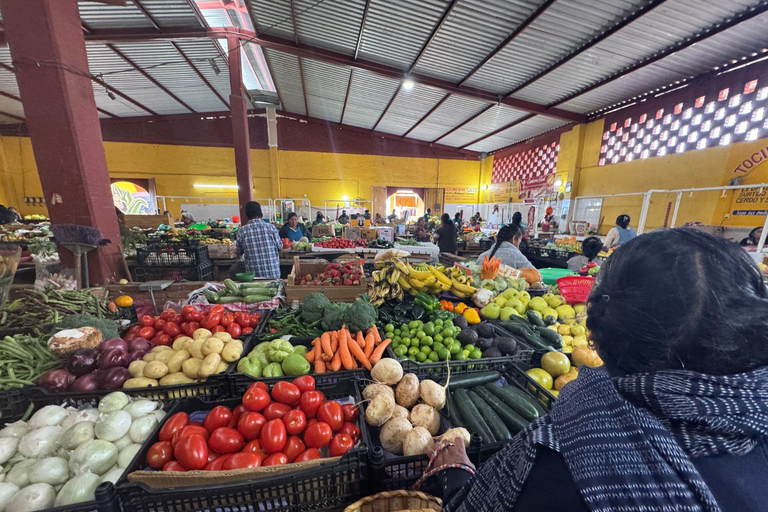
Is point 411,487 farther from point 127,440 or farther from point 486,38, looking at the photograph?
point 486,38

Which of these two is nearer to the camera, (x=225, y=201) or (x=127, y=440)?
(x=127, y=440)

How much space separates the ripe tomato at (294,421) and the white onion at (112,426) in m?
0.80

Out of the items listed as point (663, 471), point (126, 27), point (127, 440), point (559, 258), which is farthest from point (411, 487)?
point (126, 27)

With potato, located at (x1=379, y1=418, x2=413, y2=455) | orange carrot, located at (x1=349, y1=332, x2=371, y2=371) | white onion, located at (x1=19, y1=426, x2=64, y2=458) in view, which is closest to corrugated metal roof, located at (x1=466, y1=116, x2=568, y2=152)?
orange carrot, located at (x1=349, y1=332, x2=371, y2=371)

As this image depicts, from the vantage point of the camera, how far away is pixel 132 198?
15438 mm

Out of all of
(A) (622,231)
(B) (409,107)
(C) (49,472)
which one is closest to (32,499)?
(C) (49,472)

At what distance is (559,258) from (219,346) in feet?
26.7

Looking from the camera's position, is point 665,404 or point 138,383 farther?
point 138,383

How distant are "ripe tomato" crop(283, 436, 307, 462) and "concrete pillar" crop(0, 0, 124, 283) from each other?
12.7 ft

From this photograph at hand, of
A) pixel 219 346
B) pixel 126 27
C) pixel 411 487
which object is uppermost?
pixel 126 27

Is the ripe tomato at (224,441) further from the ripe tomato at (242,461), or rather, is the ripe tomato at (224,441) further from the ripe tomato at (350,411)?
the ripe tomato at (350,411)

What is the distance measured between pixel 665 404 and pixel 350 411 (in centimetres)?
144

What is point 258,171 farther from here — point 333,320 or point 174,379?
point 174,379

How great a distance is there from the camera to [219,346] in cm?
205
